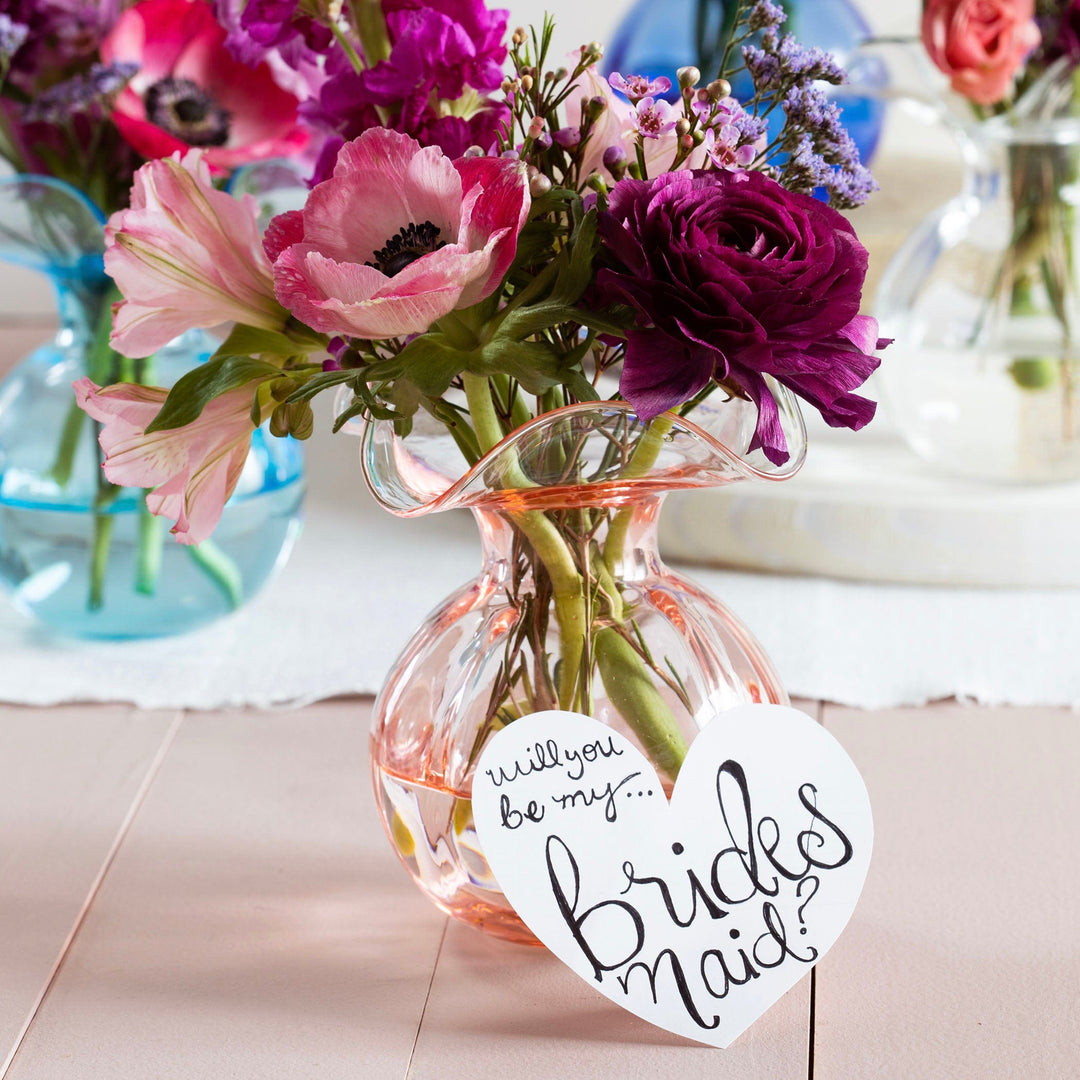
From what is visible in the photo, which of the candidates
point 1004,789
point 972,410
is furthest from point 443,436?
point 972,410

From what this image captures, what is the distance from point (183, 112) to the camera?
766 mm

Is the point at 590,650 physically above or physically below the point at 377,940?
above

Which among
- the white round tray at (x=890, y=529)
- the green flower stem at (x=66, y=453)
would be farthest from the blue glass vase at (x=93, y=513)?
the white round tray at (x=890, y=529)

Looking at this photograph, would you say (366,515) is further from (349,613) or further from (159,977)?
(159,977)

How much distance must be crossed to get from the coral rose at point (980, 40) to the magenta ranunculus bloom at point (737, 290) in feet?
1.74

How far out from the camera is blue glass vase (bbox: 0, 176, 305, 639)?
0.86m

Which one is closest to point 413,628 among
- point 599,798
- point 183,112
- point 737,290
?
point 183,112

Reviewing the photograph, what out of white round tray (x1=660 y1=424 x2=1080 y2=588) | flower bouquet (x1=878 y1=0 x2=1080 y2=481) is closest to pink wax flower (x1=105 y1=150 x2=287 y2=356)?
white round tray (x1=660 y1=424 x2=1080 y2=588)

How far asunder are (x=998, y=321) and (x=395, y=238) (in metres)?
0.67

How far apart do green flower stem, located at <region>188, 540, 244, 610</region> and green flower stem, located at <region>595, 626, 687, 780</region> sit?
0.45 m

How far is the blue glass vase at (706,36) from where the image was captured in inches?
42.1

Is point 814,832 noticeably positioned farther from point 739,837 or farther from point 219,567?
point 219,567

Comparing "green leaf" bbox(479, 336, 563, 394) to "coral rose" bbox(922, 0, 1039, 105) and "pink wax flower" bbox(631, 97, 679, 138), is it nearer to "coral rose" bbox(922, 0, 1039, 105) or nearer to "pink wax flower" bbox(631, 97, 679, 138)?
"pink wax flower" bbox(631, 97, 679, 138)

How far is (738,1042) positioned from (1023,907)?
16 cm
